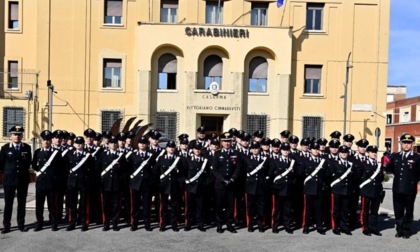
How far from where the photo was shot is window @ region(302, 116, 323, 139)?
24.7 m

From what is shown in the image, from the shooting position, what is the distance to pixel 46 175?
8250 millimetres

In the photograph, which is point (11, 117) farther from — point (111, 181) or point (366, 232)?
point (366, 232)

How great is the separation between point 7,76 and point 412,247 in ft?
75.4

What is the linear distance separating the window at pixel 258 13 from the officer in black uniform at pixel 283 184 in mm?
17261

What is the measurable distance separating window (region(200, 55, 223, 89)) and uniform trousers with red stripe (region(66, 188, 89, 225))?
1645 cm

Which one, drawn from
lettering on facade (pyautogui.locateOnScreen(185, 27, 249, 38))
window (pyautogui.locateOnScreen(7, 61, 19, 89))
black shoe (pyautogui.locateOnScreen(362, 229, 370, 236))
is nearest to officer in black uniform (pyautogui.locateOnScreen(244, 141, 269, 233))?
black shoe (pyautogui.locateOnScreen(362, 229, 370, 236))

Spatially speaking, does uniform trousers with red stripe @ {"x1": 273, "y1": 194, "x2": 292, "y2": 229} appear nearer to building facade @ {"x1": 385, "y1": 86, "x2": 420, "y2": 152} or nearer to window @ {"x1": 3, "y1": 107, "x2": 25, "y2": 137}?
window @ {"x1": 3, "y1": 107, "x2": 25, "y2": 137}

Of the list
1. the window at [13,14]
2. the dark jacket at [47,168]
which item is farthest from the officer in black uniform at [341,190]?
the window at [13,14]

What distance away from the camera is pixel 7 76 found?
24.5m

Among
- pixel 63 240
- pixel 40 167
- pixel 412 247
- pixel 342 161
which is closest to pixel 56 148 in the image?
pixel 40 167

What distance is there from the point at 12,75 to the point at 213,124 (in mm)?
11705

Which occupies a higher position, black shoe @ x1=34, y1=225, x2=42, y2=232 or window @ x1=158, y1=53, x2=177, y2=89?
window @ x1=158, y1=53, x2=177, y2=89

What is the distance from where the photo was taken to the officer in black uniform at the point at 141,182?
853 cm

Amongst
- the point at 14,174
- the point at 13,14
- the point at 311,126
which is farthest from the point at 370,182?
the point at 13,14
